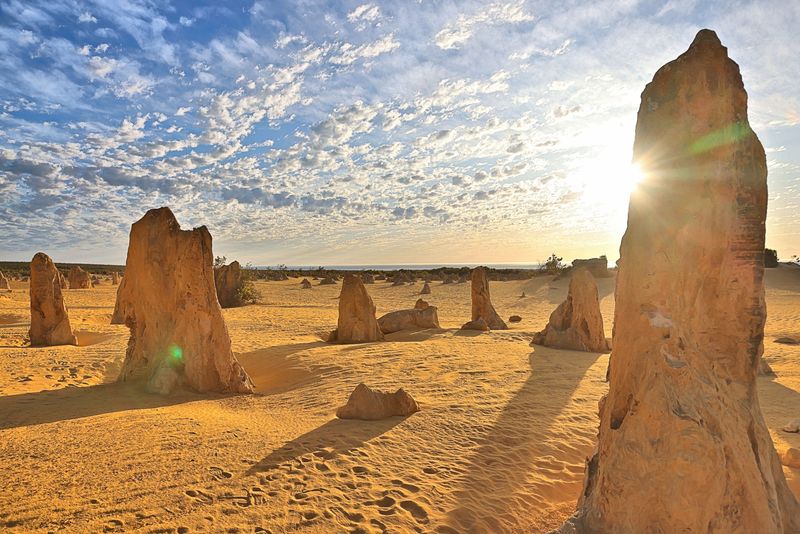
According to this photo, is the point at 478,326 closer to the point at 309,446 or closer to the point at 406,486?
the point at 309,446

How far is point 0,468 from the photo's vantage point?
165 inches

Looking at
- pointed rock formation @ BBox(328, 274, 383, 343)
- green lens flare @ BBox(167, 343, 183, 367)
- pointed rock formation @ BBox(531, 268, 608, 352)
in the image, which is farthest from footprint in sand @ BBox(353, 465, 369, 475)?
pointed rock formation @ BBox(531, 268, 608, 352)

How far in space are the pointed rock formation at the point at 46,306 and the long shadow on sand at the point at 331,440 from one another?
9486mm

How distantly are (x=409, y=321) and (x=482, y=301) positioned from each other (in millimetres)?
2511

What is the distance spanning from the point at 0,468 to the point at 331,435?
9.96 feet

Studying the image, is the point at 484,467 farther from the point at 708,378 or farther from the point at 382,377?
the point at 382,377

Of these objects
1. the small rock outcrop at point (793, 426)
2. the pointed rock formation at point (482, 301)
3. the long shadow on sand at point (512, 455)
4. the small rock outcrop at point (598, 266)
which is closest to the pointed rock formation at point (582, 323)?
the long shadow on sand at point (512, 455)

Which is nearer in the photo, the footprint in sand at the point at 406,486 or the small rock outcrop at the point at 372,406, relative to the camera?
the footprint in sand at the point at 406,486

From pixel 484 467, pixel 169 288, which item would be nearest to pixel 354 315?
pixel 169 288

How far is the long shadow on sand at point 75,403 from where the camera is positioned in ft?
18.8

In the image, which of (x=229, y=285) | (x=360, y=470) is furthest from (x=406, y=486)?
(x=229, y=285)

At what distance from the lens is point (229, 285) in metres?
23.0

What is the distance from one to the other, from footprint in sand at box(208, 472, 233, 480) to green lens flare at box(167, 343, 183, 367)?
3559 mm

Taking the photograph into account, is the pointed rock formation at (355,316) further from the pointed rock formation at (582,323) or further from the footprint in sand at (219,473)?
the footprint in sand at (219,473)
